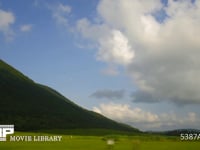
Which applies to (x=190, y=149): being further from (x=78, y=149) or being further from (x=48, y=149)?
(x=48, y=149)

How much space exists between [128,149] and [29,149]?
1701 cm

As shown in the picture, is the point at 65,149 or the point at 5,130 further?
the point at 5,130

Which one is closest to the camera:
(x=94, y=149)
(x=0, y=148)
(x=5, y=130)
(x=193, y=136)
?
(x=94, y=149)

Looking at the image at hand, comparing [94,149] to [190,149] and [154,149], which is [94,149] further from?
[190,149]

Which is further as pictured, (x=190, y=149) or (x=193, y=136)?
(x=193, y=136)

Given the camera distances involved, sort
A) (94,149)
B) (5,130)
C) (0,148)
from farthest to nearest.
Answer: (5,130)
(0,148)
(94,149)

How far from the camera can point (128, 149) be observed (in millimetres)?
69312

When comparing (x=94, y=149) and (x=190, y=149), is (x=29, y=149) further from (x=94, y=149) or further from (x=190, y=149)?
(x=190, y=149)

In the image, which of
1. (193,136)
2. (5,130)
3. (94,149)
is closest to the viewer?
(94,149)

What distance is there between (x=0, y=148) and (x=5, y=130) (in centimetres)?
5260

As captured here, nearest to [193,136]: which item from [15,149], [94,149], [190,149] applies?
[190,149]

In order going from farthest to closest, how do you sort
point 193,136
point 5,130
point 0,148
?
point 5,130 < point 193,136 < point 0,148

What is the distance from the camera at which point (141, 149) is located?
231 ft

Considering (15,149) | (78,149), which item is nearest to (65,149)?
(78,149)
